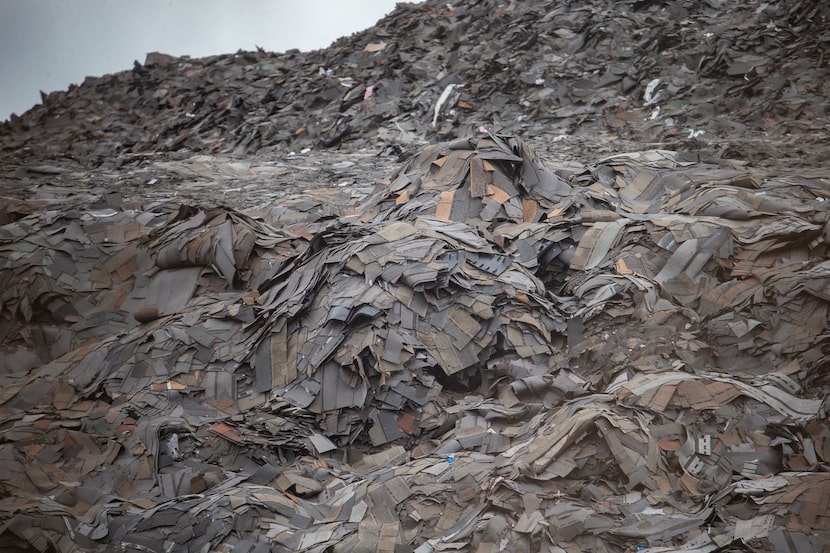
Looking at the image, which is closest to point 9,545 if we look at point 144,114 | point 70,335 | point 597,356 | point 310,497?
point 310,497

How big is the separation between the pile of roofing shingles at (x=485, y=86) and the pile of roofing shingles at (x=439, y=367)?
3354mm

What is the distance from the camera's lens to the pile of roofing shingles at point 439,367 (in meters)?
4.51

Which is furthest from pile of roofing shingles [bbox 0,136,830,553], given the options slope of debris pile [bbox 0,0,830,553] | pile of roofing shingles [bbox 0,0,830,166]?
pile of roofing shingles [bbox 0,0,830,166]

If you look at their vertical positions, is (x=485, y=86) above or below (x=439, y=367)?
above

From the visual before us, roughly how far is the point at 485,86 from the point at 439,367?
28.4 ft

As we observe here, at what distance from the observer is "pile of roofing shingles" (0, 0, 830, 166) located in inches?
443

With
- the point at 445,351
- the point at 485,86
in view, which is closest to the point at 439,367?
the point at 445,351

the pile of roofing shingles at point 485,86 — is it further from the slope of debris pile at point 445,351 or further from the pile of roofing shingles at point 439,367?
the pile of roofing shingles at point 439,367

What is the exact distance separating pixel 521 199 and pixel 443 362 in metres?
2.68

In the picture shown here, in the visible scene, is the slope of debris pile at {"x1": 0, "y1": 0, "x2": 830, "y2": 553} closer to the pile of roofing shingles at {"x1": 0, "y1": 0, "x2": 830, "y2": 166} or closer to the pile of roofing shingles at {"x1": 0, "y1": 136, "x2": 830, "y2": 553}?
the pile of roofing shingles at {"x1": 0, "y1": 136, "x2": 830, "y2": 553}

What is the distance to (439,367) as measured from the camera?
20.1 ft

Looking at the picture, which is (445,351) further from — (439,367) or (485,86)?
(485,86)

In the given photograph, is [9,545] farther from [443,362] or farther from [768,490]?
[768,490]

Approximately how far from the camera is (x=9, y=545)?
449cm
